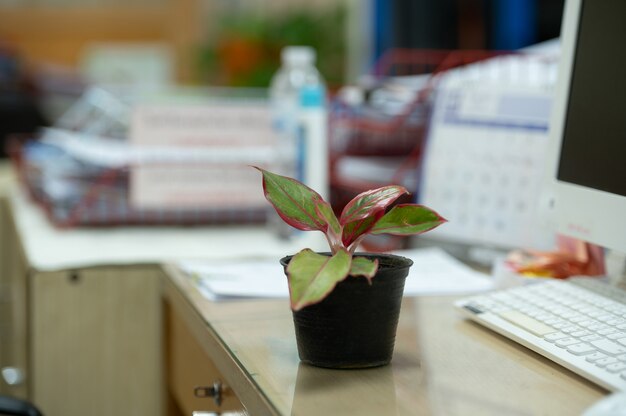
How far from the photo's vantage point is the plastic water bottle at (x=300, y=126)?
144 centimetres

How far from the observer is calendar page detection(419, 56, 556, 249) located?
126 centimetres

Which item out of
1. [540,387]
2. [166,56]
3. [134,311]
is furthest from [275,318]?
[166,56]

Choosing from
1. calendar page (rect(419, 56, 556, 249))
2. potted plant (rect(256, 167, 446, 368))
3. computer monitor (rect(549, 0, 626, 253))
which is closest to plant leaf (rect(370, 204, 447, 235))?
potted plant (rect(256, 167, 446, 368))

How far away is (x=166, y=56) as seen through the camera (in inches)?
232

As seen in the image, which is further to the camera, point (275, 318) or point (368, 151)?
point (368, 151)

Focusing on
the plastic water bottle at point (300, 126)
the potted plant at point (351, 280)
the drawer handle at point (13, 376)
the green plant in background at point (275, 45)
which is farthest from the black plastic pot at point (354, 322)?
the green plant in background at point (275, 45)

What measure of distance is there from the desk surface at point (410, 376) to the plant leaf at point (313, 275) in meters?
0.08

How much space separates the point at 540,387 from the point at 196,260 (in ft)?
2.24

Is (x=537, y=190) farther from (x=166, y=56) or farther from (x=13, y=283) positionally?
(x=166, y=56)

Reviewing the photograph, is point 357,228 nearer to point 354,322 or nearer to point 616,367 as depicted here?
point 354,322

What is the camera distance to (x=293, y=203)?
745 millimetres

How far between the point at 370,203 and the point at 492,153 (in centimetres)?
61

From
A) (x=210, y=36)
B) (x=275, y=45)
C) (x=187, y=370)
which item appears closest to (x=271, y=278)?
(x=187, y=370)

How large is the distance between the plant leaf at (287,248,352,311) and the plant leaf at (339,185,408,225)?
42 millimetres
